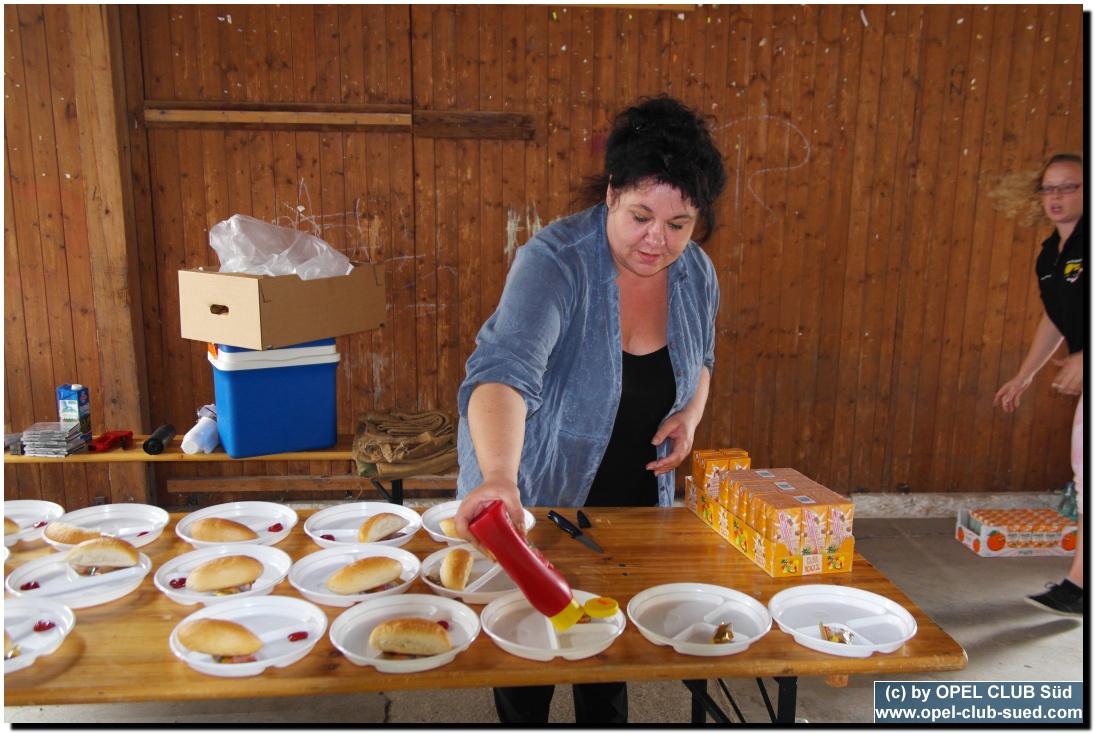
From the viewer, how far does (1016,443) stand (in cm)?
452

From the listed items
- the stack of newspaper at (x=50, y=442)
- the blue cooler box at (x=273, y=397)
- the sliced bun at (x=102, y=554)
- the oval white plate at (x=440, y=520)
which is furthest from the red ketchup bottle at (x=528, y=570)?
the stack of newspaper at (x=50, y=442)

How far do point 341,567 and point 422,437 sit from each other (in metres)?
1.65

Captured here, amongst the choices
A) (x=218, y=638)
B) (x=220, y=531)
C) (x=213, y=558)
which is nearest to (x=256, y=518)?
(x=220, y=531)

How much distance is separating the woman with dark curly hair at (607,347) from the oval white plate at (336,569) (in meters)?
0.26

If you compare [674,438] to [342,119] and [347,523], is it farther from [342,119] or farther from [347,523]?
[342,119]

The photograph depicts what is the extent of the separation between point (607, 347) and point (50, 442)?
2.61 m

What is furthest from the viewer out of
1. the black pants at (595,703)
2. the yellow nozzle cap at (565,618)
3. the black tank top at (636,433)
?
the black tank top at (636,433)

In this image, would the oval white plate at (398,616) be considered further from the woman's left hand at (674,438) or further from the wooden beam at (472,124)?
the wooden beam at (472,124)

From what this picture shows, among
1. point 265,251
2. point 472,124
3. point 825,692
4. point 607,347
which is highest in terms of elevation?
point 472,124

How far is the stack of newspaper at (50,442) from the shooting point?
315 centimetres

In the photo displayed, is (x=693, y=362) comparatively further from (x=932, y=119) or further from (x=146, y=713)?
(x=932, y=119)

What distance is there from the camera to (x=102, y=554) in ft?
5.05

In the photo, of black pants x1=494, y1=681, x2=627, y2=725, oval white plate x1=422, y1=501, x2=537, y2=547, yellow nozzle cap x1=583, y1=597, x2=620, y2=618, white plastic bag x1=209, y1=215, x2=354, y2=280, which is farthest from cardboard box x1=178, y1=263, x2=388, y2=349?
A: yellow nozzle cap x1=583, y1=597, x2=620, y2=618

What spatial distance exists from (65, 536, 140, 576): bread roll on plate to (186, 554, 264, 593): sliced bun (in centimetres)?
14
